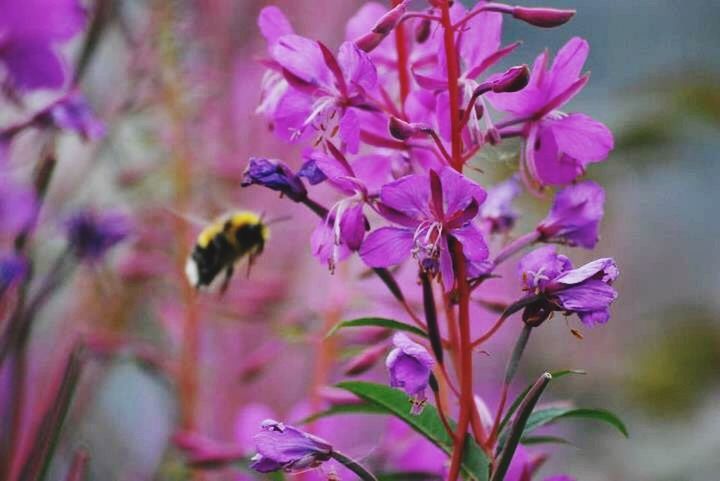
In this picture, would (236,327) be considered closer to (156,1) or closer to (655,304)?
(156,1)

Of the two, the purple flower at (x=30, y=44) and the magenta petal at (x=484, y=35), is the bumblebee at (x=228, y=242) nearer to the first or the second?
the purple flower at (x=30, y=44)

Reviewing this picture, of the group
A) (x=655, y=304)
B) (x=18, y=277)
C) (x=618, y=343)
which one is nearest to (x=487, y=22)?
(x=18, y=277)

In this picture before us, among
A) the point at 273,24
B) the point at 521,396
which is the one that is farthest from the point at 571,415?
the point at 273,24

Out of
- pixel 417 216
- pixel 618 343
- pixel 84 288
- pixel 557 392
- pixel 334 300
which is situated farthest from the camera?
pixel 618 343

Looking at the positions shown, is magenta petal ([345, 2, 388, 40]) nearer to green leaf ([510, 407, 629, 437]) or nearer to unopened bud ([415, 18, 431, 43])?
unopened bud ([415, 18, 431, 43])

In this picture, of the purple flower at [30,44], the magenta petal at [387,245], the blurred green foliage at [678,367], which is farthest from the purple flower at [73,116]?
the blurred green foliage at [678,367]

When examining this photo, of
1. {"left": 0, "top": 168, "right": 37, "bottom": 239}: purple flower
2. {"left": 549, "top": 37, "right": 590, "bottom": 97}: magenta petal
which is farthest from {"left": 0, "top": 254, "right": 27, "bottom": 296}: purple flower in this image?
{"left": 549, "top": 37, "right": 590, "bottom": 97}: magenta petal
